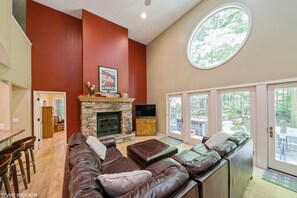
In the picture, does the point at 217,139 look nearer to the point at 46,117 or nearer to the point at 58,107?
the point at 46,117

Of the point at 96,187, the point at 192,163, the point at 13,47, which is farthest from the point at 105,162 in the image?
the point at 13,47

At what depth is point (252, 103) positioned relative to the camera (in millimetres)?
3273

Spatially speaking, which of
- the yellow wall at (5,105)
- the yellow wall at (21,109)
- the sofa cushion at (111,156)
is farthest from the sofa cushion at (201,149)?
the yellow wall at (21,109)

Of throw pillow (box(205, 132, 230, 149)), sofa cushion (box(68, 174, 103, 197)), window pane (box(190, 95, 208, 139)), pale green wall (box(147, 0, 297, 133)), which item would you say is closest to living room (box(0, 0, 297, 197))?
pale green wall (box(147, 0, 297, 133))

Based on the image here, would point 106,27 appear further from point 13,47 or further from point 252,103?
point 252,103

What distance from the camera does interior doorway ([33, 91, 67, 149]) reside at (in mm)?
4438

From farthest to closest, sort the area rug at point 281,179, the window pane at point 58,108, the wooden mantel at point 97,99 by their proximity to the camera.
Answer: the window pane at point 58,108
the wooden mantel at point 97,99
the area rug at point 281,179

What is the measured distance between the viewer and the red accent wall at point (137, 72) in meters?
6.93

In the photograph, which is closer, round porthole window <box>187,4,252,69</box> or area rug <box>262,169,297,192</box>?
area rug <box>262,169,297,192</box>

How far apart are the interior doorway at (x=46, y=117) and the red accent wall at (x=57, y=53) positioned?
0.64 feet

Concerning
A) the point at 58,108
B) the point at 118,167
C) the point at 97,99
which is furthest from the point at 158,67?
the point at 58,108

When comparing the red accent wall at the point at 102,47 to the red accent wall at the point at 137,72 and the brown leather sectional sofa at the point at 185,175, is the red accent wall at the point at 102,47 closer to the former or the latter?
the red accent wall at the point at 137,72

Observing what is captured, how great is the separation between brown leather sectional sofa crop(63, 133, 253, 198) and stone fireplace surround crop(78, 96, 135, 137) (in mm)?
2622

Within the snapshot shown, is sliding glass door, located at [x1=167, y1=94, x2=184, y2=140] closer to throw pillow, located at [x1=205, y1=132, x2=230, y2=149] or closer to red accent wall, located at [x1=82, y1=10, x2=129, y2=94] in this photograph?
red accent wall, located at [x1=82, y1=10, x2=129, y2=94]
